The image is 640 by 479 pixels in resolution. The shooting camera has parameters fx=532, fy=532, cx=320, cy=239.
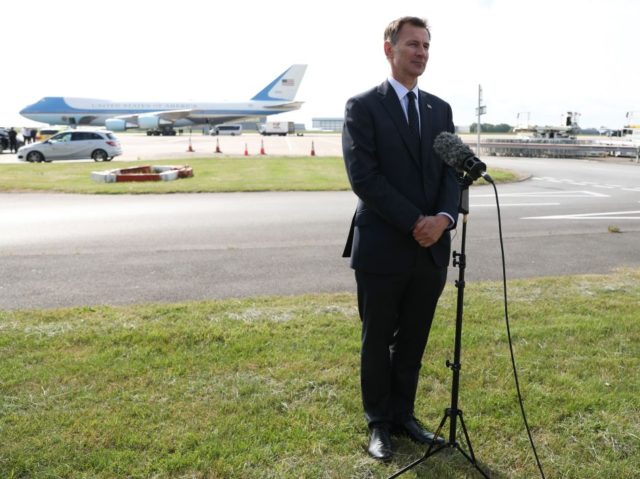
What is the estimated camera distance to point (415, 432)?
3.17m

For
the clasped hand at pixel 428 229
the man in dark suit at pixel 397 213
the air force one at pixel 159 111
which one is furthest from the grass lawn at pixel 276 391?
the air force one at pixel 159 111

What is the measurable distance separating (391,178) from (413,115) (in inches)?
14.7

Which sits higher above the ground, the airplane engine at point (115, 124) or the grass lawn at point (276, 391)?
the airplane engine at point (115, 124)

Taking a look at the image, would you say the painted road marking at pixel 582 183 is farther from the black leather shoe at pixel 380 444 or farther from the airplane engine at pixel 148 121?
the airplane engine at pixel 148 121

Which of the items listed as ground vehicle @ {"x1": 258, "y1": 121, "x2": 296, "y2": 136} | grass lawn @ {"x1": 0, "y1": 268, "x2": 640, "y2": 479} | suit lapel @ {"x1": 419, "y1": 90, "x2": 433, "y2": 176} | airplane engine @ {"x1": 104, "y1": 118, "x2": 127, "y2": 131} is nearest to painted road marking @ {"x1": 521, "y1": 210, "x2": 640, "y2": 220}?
grass lawn @ {"x1": 0, "y1": 268, "x2": 640, "y2": 479}

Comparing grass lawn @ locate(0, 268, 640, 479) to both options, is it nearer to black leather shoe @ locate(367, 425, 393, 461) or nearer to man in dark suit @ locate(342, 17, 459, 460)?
black leather shoe @ locate(367, 425, 393, 461)

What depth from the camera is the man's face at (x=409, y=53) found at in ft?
8.94

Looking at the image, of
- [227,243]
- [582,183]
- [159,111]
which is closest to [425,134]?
[227,243]

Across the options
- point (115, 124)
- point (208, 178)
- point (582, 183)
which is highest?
point (115, 124)

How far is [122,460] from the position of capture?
293cm

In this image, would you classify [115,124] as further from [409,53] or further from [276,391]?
[409,53]

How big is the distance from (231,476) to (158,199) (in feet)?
40.8

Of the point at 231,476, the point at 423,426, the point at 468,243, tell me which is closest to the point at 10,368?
the point at 231,476

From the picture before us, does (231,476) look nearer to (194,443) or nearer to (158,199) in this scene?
(194,443)
